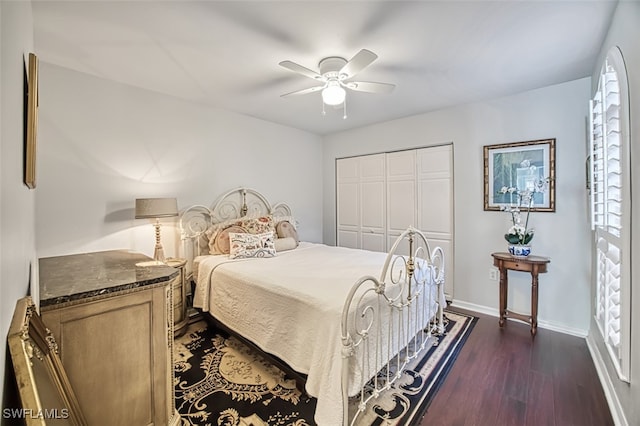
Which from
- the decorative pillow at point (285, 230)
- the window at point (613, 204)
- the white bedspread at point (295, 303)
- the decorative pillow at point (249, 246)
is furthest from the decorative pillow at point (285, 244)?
the window at point (613, 204)

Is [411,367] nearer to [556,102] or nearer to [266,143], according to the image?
[556,102]

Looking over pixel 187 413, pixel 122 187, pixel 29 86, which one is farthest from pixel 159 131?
pixel 187 413

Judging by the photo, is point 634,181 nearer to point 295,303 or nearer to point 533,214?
point 533,214

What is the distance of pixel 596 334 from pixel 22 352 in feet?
12.1

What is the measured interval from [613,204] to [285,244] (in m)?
3.05

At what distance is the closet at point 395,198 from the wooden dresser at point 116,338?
3.35 metres

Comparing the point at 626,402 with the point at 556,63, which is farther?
the point at 556,63

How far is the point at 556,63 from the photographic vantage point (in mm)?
2482

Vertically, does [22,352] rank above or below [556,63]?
below

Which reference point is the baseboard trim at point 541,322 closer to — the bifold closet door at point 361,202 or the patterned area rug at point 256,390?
the patterned area rug at point 256,390

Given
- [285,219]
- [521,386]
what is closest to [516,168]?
[521,386]

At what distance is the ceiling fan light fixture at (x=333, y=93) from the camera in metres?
2.34

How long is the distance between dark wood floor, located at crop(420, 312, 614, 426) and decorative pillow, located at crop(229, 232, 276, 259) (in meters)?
2.10

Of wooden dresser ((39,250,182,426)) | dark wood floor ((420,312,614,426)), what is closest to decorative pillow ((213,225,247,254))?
wooden dresser ((39,250,182,426))
